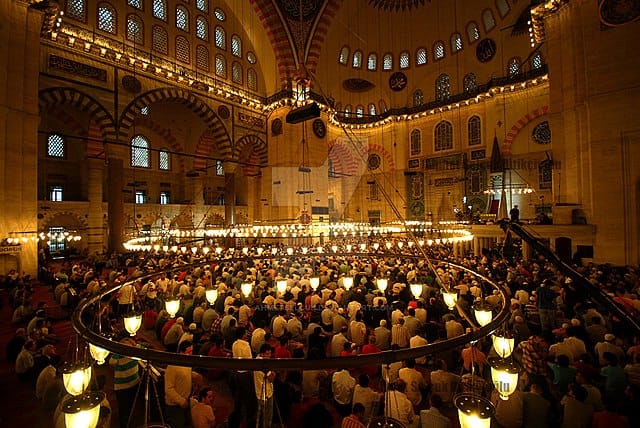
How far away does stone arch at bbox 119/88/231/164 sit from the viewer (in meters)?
13.3

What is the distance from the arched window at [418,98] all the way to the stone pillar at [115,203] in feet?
54.9

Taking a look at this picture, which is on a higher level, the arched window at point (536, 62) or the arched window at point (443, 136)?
the arched window at point (536, 62)

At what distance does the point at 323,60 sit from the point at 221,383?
63.3 feet

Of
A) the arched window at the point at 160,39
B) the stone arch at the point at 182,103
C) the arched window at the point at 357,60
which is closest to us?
the stone arch at the point at 182,103

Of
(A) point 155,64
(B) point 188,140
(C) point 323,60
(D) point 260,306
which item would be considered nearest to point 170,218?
(B) point 188,140

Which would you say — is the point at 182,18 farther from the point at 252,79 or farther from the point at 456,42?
the point at 456,42

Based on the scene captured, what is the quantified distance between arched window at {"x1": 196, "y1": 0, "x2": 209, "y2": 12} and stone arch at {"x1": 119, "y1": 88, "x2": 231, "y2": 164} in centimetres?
442

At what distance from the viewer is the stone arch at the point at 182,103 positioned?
1328cm

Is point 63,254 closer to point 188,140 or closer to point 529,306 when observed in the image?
point 188,140

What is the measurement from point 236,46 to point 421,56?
11.1 metres

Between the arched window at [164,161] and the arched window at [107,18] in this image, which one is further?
the arched window at [164,161]

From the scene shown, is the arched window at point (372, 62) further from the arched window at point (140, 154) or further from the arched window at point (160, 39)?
the arched window at point (140, 154)

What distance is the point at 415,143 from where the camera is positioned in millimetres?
21047

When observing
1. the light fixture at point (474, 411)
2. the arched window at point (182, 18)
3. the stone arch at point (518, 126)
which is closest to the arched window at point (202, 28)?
the arched window at point (182, 18)
